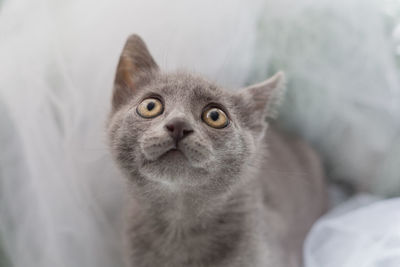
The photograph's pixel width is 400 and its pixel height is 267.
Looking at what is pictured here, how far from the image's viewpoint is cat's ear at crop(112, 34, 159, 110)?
4.08ft

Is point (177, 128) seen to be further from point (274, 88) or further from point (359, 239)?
point (359, 239)

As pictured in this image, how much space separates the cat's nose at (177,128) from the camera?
0.92 metres

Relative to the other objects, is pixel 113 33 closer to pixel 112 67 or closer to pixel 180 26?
pixel 112 67

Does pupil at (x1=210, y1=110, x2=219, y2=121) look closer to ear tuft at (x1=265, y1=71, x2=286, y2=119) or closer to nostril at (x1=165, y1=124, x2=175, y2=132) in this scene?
nostril at (x1=165, y1=124, x2=175, y2=132)

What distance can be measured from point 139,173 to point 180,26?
1.97ft

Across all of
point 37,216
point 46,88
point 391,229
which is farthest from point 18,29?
point 391,229

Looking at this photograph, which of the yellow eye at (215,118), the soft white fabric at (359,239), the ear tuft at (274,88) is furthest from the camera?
the ear tuft at (274,88)

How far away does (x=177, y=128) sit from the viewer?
3.03 feet

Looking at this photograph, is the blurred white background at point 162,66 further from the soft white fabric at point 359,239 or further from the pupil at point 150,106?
the pupil at point 150,106

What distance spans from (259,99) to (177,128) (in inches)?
18.6

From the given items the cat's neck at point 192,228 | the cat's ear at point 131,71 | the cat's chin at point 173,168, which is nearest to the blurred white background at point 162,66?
the cat's ear at point 131,71

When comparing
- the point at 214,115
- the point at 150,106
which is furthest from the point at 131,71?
the point at 214,115

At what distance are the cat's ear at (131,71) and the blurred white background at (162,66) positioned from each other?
0.41 feet

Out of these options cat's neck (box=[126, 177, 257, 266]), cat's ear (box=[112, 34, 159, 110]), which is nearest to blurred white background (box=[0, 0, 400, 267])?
cat's ear (box=[112, 34, 159, 110])
